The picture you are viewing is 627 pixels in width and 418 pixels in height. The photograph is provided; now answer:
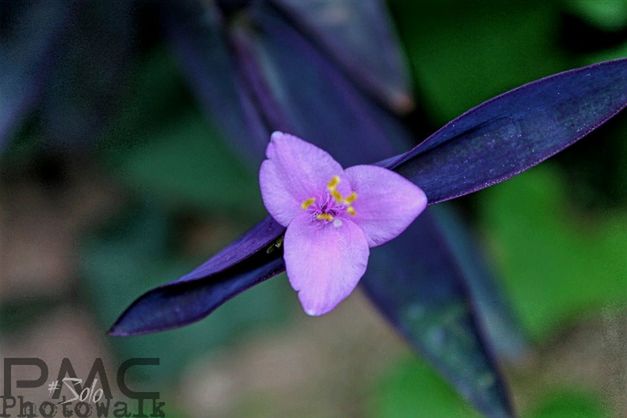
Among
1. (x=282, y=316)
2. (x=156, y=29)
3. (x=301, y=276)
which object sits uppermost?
(x=156, y=29)

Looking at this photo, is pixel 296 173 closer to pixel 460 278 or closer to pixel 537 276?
pixel 460 278

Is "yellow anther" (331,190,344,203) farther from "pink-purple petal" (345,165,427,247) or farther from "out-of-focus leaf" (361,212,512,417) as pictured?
"out-of-focus leaf" (361,212,512,417)

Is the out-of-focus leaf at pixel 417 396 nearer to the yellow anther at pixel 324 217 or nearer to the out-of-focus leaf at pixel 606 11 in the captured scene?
the out-of-focus leaf at pixel 606 11

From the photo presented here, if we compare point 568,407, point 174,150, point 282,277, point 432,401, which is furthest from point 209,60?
point 568,407

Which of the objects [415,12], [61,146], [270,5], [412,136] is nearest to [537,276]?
[412,136]

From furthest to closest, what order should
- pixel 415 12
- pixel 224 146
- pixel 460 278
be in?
pixel 224 146
pixel 415 12
pixel 460 278

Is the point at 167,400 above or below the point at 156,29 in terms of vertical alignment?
below
